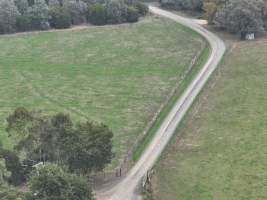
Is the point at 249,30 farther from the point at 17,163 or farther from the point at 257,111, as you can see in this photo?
the point at 17,163

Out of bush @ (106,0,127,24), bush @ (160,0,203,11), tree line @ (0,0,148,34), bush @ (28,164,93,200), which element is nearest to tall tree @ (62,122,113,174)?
bush @ (28,164,93,200)

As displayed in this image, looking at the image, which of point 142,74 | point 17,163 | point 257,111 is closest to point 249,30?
point 142,74

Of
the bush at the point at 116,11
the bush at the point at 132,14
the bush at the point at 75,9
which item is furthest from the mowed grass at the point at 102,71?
the bush at the point at 75,9

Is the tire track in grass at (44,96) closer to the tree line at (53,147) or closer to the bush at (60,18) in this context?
the tree line at (53,147)

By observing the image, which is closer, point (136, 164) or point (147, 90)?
point (136, 164)

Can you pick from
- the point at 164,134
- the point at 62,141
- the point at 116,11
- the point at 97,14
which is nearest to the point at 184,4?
the point at 116,11
